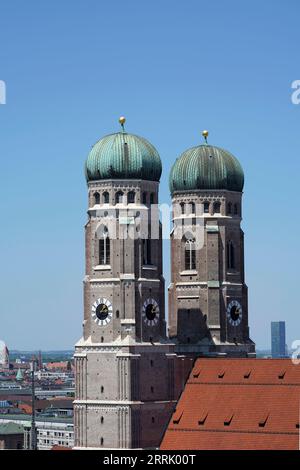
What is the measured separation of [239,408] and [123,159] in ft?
60.0

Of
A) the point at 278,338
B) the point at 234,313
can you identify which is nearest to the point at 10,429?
the point at 278,338

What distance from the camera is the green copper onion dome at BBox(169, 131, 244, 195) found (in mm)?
96812

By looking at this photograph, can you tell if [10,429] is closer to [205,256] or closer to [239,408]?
[205,256]

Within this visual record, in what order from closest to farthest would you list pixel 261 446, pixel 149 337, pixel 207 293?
pixel 261 446, pixel 149 337, pixel 207 293

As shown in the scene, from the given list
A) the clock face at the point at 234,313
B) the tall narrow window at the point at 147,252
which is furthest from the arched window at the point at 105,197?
the clock face at the point at 234,313

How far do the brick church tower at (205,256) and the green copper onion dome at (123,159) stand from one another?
6379 millimetres

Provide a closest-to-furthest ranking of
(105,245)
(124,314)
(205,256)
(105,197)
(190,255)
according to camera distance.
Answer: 1. (124,314)
2. (105,245)
3. (105,197)
4. (205,256)
5. (190,255)

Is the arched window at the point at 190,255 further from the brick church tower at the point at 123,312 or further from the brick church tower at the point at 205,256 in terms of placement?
the brick church tower at the point at 123,312

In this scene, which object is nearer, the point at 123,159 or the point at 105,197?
the point at 123,159

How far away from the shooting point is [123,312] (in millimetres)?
88062

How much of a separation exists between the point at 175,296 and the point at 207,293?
92.0 inches

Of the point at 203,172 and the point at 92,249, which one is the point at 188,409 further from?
the point at 203,172

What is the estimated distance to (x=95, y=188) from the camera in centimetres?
9069

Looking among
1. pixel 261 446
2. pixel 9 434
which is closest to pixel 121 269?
pixel 261 446
